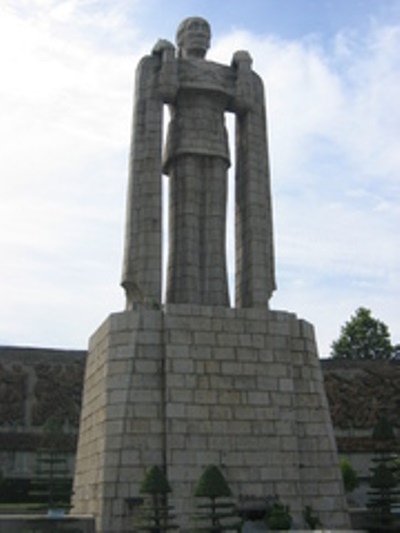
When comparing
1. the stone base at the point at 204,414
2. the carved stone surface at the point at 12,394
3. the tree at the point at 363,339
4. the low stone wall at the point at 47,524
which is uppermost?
the tree at the point at 363,339

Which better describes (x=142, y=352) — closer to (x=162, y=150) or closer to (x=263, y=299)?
(x=263, y=299)

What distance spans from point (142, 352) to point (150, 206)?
9.43 ft

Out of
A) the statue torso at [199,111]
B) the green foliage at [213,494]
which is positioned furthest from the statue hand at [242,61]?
the green foliage at [213,494]

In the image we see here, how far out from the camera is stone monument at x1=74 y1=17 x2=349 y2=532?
32.9ft

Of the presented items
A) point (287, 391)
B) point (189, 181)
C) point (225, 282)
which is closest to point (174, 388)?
point (287, 391)

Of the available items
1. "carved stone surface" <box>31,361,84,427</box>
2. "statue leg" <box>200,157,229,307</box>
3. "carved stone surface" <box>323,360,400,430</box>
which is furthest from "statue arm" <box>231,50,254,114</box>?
"carved stone surface" <box>323,360,400,430</box>

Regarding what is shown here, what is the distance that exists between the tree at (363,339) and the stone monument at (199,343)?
28.8 metres

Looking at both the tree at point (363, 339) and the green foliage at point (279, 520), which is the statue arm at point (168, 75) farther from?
the tree at point (363, 339)

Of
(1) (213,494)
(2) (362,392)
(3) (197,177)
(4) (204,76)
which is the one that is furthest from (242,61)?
(2) (362,392)

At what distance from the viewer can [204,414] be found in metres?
10.3

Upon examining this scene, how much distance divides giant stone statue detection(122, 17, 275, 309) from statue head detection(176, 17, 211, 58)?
0.9 inches

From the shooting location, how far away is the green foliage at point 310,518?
984 cm

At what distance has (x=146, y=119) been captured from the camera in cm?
1230

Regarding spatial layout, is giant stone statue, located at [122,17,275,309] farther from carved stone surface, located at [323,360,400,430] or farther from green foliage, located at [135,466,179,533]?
carved stone surface, located at [323,360,400,430]
